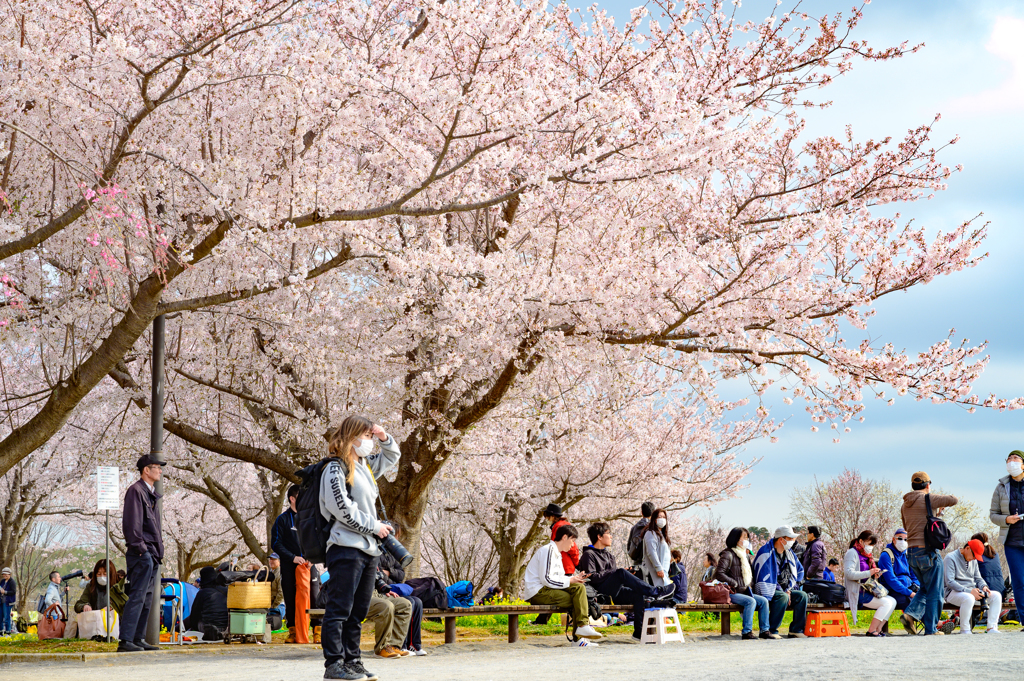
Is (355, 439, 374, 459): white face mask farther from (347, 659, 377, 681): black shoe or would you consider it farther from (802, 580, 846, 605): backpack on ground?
(802, 580, 846, 605): backpack on ground

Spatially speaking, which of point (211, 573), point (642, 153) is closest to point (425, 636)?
point (211, 573)

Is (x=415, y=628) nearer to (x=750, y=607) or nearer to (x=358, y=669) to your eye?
(x=358, y=669)

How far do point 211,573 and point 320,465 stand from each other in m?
6.33

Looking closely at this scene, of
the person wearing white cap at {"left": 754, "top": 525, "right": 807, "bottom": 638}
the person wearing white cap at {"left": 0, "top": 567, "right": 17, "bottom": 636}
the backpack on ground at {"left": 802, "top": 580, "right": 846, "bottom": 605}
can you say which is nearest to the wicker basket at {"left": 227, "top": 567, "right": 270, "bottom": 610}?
the person wearing white cap at {"left": 754, "top": 525, "right": 807, "bottom": 638}

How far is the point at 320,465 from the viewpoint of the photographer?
6859 mm

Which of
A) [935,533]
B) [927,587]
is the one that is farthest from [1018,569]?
[927,587]

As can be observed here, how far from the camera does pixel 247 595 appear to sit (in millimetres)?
11188

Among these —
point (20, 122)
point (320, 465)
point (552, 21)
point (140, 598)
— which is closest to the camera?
point (320, 465)

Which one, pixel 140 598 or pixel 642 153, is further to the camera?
pixel 642 153

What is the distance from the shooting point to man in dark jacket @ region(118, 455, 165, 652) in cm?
1027

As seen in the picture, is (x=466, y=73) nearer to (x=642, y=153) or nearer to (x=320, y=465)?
(x=642, y=153)

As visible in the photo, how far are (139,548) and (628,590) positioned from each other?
18.7ft

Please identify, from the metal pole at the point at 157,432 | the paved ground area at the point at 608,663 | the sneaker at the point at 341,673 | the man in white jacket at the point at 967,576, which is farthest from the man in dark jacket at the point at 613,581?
the sneaker at the point at 341,673

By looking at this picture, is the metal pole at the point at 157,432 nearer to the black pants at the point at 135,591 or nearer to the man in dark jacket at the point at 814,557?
the black pants at the point at 135,591
